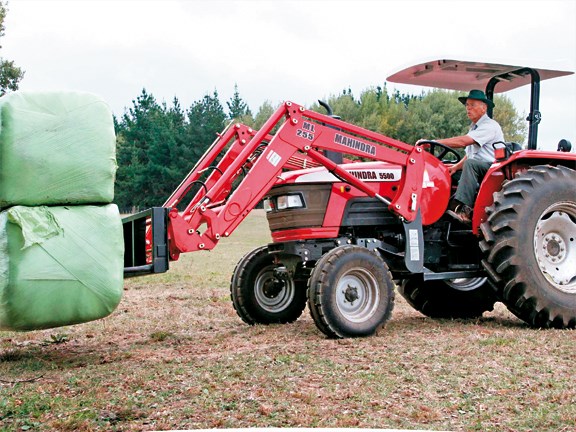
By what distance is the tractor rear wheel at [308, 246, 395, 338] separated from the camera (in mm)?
7414

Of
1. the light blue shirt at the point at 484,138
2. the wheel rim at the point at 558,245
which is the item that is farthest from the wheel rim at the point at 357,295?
the light blue shirt at the point at 484,138

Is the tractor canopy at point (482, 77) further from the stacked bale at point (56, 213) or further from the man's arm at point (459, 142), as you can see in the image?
the stacked bale at point (56, 213)

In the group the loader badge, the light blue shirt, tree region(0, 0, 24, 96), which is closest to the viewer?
the loader badge

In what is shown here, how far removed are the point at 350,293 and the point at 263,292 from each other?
1.47m

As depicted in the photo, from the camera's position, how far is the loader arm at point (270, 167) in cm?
751

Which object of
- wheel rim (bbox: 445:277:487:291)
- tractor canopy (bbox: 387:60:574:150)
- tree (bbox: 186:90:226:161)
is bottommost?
wheel rim (bbox: 445:277:487:291)

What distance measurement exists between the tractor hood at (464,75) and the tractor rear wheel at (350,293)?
102 inches

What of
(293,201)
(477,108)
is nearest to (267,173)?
(293,201)

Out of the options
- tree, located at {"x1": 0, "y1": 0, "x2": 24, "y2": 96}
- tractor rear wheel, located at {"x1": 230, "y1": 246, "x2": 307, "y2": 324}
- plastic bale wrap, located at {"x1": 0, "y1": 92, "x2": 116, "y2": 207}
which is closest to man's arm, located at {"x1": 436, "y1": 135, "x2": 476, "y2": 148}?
tractor rear wheel, located at {"x1": 230, "y1": 246, "x2": 307, "y2": 324}

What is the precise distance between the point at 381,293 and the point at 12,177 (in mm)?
3515

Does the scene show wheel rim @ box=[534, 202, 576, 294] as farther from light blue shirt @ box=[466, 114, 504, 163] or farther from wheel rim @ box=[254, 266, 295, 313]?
wheel rim @ box=[254, 266, 295, 313]

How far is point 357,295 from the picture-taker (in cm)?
771

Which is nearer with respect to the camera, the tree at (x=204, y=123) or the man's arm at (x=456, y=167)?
the man's arm at (x=456, y=167)

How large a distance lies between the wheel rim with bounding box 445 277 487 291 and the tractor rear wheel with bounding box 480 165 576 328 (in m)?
1.13
